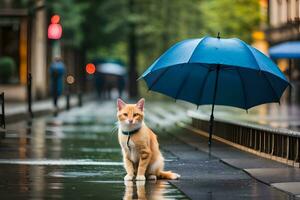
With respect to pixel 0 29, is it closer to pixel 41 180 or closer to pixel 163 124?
pixel 163 124

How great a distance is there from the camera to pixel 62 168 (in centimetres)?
1691

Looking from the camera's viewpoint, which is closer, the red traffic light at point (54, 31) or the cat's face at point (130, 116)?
the cat's face at point (130, 116)

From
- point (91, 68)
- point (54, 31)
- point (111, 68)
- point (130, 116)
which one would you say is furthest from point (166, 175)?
point (91, 68)

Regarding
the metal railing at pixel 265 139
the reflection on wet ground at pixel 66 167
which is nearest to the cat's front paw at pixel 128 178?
the reflection on wet ground at pixel 66 167

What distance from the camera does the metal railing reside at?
1831 centimetres

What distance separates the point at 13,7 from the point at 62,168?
125 ft

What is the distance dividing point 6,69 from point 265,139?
34343 mm

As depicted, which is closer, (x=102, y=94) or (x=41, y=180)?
(x=41, y=180)

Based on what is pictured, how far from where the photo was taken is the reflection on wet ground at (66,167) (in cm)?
Result: 1320

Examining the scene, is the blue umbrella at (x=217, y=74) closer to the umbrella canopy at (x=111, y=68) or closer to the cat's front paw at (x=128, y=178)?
the cat's front paw at (x=128, y=178)

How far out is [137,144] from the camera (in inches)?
567

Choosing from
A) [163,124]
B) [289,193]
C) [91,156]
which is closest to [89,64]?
[163,124]

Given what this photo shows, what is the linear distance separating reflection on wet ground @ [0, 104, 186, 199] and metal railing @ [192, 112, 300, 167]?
1929 millimetres

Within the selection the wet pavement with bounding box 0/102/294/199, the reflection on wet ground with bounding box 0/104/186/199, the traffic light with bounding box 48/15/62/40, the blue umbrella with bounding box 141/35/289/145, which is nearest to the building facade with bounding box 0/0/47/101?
the traffic light with bounding box 48/15/62/40
